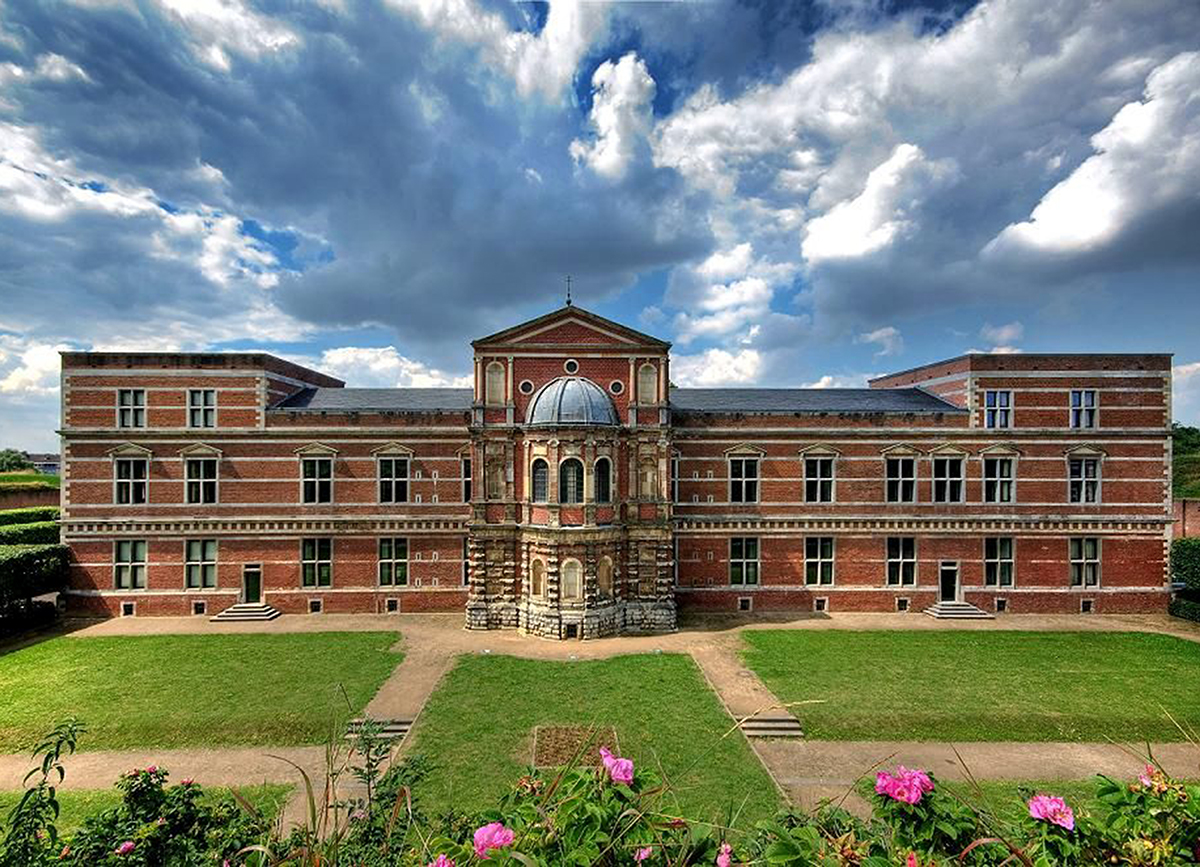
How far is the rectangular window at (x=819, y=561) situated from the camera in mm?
27922

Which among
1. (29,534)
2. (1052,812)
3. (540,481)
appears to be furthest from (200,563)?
(1052,812)

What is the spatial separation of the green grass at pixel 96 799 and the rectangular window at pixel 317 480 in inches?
606

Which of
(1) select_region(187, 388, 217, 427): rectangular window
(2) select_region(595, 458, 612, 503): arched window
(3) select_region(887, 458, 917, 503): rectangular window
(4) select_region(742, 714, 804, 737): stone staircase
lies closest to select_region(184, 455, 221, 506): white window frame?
(1) select_region(187, 388, 217, 427): rectangular window

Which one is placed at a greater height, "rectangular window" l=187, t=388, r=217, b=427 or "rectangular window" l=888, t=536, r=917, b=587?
"rectangular window" l=187, t=388, r=217, b=427

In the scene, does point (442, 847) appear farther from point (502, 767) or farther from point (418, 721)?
point (418, 721)

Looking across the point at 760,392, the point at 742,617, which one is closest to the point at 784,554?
the point at 742,617

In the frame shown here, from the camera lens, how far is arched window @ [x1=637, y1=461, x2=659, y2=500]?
2606cm

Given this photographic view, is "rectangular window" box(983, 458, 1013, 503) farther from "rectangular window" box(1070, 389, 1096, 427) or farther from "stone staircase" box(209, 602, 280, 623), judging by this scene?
"stone staircase" box(209, 602, 280, 623)

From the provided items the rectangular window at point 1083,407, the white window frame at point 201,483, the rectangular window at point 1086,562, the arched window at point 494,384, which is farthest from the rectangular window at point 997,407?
the white window frame at point 201,483

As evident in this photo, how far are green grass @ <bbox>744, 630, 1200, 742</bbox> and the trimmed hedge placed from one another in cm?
3542

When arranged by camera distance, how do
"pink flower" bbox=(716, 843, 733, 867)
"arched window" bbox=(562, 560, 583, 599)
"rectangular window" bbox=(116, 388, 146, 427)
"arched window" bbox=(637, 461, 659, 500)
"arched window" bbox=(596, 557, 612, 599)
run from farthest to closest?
"rectangular window" bbox=(116, 388, 146, 427), "arched window" bbox=(637, 461, 659, 500), "arched window" bbox=(596, 557, 612, 599), "arched window" bbox=(562, 560, 583, 599), "pink flower" bbox=(716, 843, 733, 867)

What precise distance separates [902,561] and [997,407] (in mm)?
8930

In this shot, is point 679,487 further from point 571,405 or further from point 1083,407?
point 1083,407

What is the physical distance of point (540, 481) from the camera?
25.2m
